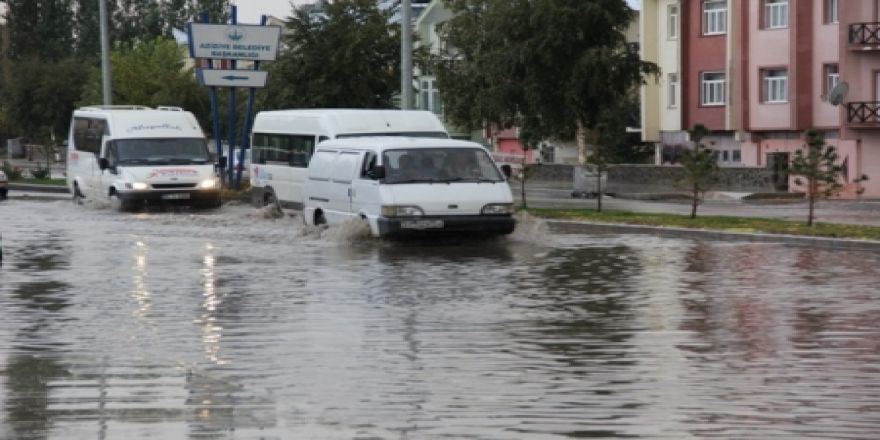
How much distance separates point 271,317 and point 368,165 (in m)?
10.4

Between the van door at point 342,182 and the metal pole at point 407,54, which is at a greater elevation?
the metal pole at point 407,54

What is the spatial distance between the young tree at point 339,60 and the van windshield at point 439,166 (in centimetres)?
2307

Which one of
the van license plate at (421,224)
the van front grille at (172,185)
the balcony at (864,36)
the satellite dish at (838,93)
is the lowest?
the van license plate at (421,224)

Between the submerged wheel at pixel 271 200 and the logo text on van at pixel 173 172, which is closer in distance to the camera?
the submerged wheel at pixel 271 200

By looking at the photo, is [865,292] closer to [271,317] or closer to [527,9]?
[271,317]

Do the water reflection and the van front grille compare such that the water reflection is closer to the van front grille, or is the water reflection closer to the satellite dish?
the van front grille

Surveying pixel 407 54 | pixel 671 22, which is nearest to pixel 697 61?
pixel 671 22

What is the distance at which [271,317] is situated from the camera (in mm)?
16125

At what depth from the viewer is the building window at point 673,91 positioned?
69.8 meters

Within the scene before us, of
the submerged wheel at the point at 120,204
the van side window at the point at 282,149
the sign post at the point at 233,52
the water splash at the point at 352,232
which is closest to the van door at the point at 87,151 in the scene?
the submerged wheel at the point at 120,204

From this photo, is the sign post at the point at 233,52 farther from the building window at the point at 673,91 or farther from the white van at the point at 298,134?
the building window at the point at 673,91

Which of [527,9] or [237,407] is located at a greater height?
[527,9]

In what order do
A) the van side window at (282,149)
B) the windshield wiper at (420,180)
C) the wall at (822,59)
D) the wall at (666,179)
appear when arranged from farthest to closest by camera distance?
the wall at (822,59) < the wall at (666,179) < the van side window at (282,149) < the windshield wiper at (420,180)

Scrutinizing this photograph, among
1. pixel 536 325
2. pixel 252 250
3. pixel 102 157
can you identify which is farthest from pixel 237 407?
pixel 102 157
